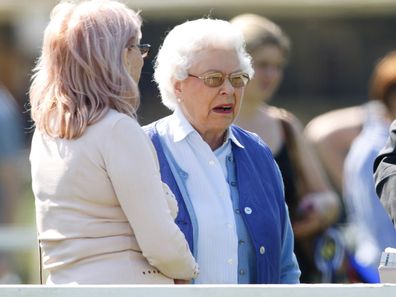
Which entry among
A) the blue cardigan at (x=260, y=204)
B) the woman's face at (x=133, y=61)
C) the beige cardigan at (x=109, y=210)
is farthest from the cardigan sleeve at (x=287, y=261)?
the woman's face at (x=133, y=61)

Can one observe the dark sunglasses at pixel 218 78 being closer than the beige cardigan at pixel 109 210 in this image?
No

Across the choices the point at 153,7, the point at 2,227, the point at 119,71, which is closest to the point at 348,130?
the point at 2,227

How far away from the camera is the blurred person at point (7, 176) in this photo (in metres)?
8.29

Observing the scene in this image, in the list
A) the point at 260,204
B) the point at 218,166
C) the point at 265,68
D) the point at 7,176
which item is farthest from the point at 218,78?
the point at 7,176

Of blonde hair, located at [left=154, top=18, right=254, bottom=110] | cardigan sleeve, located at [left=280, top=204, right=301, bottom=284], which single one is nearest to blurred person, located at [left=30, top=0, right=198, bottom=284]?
blonde hair, located at [left=154, top=18, right=254, bottom=110]

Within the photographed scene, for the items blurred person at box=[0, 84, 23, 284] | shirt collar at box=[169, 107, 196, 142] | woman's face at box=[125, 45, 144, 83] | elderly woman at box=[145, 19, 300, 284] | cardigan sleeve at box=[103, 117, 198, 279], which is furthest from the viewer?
blurred person at box=[0, 84, 23, 284]

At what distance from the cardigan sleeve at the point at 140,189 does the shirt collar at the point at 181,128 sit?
0.66 m

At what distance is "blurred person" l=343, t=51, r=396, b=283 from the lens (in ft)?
23.3

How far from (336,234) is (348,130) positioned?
39.2 inches

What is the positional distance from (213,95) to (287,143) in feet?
5.92

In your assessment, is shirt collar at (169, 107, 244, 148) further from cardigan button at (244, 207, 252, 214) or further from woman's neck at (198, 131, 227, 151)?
cardigan button at (244, 207, 252, 214)

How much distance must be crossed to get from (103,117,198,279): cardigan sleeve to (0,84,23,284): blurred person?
3.95 m

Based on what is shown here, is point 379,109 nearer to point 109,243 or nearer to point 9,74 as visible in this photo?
point 109,243

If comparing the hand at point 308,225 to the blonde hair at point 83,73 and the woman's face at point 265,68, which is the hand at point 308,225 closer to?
the woman's face at point 265,68
